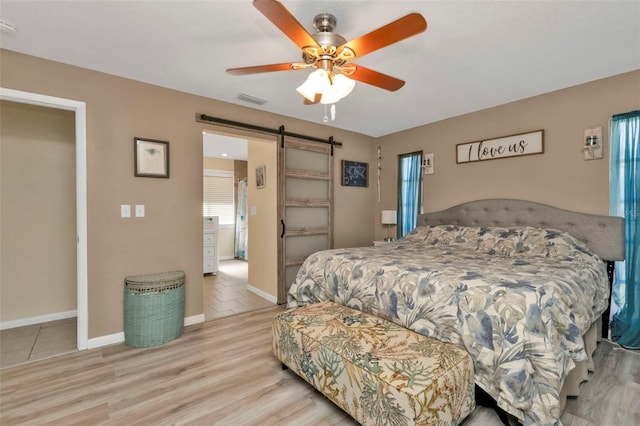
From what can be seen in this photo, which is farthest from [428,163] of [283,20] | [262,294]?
[283,20]

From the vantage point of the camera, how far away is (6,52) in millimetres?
2350

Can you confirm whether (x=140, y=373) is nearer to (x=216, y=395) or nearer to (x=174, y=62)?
(x=216, y=395)

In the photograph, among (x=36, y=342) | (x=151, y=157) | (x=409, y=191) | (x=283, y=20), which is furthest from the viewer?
(x=409, y=191)

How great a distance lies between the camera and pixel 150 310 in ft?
8.79

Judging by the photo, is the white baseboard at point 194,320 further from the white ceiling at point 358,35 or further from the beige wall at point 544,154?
the beige wall at point 544,154

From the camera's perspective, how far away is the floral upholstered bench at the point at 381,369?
1425 mm

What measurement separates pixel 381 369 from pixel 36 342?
→ 326 centimetres

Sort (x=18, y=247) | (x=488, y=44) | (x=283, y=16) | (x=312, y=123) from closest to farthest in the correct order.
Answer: (x=283, y=16), (x=488, y=44), (x=18, y=247), (x=312, y=123)

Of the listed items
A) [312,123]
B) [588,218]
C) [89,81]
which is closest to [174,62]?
[89,81]

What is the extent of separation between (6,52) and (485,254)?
455 cm

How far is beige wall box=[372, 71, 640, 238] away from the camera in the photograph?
2828 mm

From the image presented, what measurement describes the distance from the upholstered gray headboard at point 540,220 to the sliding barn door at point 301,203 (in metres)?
1.45

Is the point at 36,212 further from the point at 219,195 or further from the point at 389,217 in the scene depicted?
the point at 389,217

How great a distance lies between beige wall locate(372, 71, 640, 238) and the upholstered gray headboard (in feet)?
0.34
